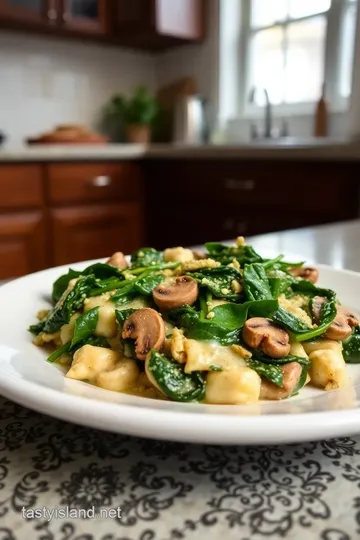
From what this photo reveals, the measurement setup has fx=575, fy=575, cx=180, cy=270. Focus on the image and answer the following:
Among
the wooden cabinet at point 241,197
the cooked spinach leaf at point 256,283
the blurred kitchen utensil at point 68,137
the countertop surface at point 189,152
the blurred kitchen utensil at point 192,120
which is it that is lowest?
the wooden cabinet at point 241,197

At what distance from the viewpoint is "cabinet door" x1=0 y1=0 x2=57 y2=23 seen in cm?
306

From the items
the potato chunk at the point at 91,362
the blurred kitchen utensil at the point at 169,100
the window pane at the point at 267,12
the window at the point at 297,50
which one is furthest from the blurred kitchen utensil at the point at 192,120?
the potato chunk at the point at 91,362

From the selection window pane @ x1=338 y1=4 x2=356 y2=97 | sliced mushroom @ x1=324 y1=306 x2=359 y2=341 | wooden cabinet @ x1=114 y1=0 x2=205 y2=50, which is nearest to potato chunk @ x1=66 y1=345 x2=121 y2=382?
sliced mushroom @ x1=324 y1=306 x2=359 y2=341

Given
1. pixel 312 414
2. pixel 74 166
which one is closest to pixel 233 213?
pixel 74 166

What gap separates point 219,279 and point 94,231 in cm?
259

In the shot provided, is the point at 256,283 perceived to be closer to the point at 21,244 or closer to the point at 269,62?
the point at 21,244

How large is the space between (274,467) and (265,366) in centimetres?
9

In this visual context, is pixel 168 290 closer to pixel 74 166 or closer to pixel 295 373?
pixel 295 373

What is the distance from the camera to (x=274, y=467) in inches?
18.6

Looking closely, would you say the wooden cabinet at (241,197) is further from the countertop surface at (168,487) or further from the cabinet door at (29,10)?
the countertop surface at (168,487)

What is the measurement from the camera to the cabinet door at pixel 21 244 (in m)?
2.83

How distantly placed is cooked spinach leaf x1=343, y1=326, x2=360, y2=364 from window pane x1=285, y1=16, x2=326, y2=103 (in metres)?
3.08

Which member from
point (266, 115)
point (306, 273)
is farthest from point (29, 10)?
point (306, 273)

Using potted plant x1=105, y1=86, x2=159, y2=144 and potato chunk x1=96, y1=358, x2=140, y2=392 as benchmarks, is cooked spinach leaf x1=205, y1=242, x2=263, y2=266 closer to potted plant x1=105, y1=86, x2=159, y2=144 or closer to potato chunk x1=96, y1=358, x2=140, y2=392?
potato chunk x1=96, y1=358, x2=140, y2=392
